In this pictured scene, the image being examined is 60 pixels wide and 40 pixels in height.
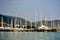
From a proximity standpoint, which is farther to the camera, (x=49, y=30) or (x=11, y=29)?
(x=49, y=30)

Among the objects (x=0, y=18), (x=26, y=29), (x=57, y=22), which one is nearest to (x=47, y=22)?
(x=57, y=22)

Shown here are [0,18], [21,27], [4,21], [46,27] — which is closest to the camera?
[0,18]

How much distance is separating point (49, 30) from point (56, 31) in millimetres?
770

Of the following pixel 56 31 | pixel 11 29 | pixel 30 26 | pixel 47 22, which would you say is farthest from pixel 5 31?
pixel 56 31

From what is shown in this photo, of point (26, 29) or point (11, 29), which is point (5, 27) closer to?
point (11, 29)

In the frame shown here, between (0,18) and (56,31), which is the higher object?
(0,18)

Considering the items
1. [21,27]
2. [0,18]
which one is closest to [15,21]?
[21,27]

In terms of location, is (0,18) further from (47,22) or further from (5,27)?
(47,22)

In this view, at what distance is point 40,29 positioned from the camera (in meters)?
20.2

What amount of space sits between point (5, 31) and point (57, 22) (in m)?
5.19

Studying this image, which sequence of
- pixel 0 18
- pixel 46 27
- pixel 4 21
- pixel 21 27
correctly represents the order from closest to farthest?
pixel 0 18, pixel 4 21, pixel 21 27, pixel 46 27

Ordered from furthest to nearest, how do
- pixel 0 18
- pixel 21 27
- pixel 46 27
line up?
pixel 46 27, pixel 21 27, pixel 0 18

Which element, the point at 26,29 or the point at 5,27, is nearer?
the point at 5,27

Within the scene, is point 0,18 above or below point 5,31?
above
